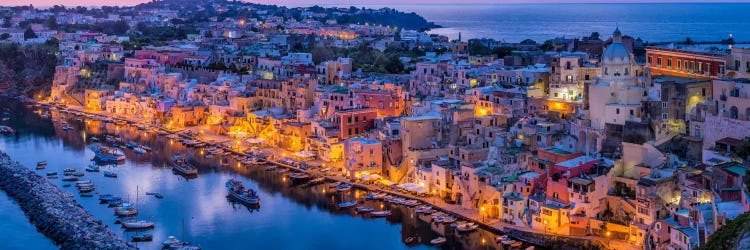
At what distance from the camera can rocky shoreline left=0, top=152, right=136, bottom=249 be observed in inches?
648

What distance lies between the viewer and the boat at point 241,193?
19.7 m

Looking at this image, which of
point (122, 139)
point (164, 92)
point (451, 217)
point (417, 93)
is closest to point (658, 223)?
point (451, 217)

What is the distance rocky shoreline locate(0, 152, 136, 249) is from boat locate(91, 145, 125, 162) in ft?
7.86

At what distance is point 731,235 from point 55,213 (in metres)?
13.5

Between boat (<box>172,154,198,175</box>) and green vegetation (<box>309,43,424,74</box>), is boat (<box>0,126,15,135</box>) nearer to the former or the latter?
boat (<box>172,154,198,175</box>)

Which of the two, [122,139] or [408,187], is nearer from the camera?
[408,187]

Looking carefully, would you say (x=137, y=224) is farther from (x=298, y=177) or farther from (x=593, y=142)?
(x=593, y=142)

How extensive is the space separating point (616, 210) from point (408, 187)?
16.3 ft

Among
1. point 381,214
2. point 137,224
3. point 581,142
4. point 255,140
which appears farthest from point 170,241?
point 255,140

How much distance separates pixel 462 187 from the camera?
1859 centimetres

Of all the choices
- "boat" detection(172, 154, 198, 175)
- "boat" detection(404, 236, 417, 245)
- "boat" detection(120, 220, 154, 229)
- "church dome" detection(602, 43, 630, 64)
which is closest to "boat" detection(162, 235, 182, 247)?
"boat" detection(120, 220, 154, 229)

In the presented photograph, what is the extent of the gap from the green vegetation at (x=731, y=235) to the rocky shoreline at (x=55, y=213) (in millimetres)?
10420

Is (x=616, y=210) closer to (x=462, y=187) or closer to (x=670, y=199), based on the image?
(x=670, y=199)

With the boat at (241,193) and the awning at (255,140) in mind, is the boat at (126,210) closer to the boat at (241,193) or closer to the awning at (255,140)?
the boat at (241,193)
